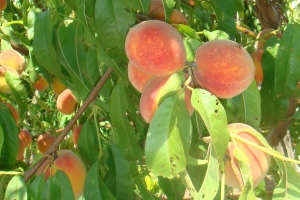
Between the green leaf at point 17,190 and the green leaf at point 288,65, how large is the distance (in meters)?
0.54

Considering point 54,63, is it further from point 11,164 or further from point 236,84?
point 236,84

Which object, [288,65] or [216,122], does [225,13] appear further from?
[216,122]

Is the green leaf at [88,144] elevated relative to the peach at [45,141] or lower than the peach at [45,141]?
elevated

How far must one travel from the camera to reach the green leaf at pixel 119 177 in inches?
37.8

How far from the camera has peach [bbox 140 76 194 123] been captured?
679mm

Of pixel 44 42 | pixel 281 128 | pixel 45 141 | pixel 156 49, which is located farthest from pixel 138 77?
pixel 45 141

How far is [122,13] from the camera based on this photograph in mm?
805

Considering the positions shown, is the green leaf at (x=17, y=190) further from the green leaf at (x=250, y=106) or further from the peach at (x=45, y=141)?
the peach at (x=45, y=141)

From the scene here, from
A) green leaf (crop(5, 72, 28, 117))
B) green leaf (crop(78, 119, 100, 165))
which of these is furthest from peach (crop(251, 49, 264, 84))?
green leaf (crop(5, 72, 28, 117))

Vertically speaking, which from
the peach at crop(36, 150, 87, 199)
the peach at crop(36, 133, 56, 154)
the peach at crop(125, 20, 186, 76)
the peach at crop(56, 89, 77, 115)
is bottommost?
the peach at crop(36, 133, 56, 154)

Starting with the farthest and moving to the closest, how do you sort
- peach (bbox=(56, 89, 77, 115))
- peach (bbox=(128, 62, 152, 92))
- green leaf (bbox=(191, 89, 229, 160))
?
peach (bbox=(56, 89, 77, 115)) < peach (bbox=(128, 62, 152, 92)) < green leaf (bbox=(191, 89, 229, 160))

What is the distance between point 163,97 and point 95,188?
1.08ft

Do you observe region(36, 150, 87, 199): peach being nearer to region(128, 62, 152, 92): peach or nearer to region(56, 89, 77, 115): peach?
region(128, 62, 152, 92): peach

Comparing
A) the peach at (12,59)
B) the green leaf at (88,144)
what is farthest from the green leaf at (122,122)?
the peach at (12,59)
